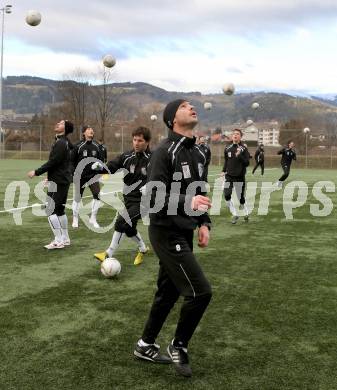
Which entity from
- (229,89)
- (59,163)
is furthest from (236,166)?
(229,89)

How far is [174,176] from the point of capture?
408cm

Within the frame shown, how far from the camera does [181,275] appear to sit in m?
4.05

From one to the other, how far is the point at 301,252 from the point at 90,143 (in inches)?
199

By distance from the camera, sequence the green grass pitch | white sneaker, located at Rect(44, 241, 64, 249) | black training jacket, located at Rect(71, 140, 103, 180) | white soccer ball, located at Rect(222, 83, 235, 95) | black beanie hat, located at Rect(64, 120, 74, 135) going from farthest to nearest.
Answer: white soccer ball, located at Rect(222, 83, 235, 95)
black training jacket, located at Rect(71, 140, 103, 180)
white sneaker, located at Rect(44, 241, 64, 249)
black beanie hat, located at Rect(64, 120, 74, 135)
the green grass pitch

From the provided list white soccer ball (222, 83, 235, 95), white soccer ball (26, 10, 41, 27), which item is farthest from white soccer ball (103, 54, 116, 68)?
white soccer ball (222, 83, 235, 95)

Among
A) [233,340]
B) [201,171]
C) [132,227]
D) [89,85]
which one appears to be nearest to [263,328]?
[233,340]

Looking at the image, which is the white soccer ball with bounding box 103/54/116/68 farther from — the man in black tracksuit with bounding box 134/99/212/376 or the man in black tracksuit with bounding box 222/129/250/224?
the man in black tracksuit with bounding box 134/99/212/376

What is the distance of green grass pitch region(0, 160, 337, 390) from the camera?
162 inches

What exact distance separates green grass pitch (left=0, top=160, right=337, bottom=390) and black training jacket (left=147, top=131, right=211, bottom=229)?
1246 mm

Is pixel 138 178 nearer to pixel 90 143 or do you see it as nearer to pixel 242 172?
pixel 90 143

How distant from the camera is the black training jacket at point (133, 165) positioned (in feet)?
24.3

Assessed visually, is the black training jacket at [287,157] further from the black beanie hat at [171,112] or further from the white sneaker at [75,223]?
A: the black beanie hat at [171,112]

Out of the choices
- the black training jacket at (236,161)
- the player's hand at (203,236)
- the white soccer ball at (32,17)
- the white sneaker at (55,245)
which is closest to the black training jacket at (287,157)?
the black training jacket at (236,161)

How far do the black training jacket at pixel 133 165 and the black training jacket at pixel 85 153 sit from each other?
12.2 feet
